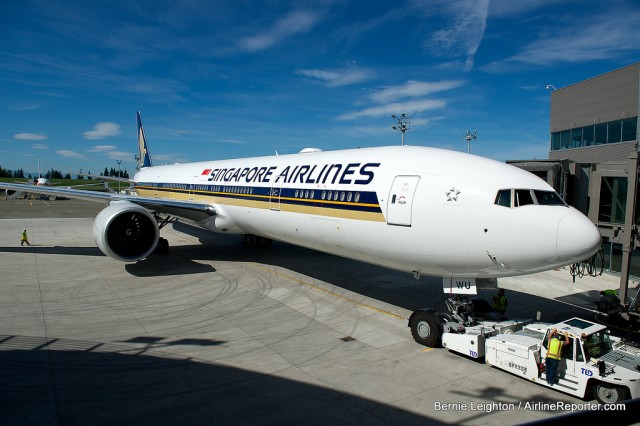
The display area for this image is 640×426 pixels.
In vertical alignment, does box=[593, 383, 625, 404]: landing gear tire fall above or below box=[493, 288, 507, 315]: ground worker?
below

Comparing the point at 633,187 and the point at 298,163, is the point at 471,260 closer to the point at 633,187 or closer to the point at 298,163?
the point at 633,187

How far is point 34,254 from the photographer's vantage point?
19.9 meters

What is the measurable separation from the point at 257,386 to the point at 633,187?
11018 mm

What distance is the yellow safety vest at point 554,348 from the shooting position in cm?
736

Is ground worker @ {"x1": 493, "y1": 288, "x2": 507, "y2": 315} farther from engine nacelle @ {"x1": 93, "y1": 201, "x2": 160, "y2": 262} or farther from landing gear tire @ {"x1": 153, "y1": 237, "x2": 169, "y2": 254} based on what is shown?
landing gear tire @ {"x1": 153, "y1": 237, "x2": 169, "y2": 254}

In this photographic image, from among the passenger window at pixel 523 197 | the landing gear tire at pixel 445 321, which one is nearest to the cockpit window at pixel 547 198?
the passenger window at pixel 523 197

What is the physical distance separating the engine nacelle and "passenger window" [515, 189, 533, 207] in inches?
507

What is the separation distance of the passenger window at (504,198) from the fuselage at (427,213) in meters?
0.02

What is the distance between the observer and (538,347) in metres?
8.03

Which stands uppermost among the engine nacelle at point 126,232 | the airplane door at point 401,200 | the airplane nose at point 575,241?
the airplane door at point 401,200

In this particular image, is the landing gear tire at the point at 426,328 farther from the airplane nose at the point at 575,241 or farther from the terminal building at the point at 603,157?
the terminal building at the point at 603,157

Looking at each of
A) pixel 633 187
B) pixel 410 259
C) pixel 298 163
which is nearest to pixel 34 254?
pixel 298 163

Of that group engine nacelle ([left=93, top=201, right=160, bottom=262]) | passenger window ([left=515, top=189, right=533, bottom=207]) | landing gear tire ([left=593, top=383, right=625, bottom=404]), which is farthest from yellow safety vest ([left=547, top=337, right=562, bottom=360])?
engine nacelle ([left=93, top=201, right=160, bottom=262])

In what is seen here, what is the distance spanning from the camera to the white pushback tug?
23.4 ft
